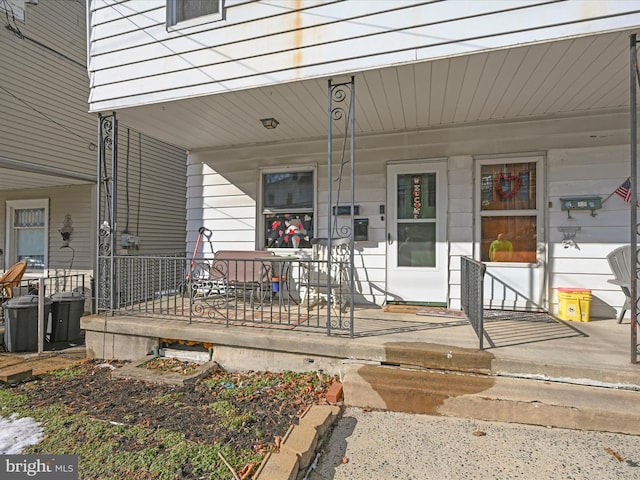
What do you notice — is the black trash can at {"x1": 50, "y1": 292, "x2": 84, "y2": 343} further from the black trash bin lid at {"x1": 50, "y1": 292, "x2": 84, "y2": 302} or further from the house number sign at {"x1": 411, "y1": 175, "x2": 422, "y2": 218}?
the house number sign at {"x1": 411, "y1": 175, "x2": 422, "y2": 218}

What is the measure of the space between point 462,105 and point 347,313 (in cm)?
272

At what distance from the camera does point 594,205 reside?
12.6ft

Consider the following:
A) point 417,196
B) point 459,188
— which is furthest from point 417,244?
point 459,188

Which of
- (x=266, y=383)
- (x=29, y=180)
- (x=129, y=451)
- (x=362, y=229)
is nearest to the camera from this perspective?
(x=129, y=451)

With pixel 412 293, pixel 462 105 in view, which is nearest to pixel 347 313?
pixel 412 293

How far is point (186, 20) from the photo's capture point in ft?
12.0

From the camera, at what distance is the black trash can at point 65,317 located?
4.87 meters

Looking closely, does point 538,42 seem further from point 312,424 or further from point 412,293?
point 312,424

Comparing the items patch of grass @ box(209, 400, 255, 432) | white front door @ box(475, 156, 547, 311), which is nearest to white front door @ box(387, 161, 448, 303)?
white front door @ box(475, 156, 547, 311)

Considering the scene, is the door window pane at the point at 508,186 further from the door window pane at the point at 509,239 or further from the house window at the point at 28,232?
the house window at the point at 28,232

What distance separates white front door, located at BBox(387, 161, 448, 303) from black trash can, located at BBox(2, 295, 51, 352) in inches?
189

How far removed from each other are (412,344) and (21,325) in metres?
5.00

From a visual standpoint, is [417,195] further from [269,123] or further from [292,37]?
[292,37]

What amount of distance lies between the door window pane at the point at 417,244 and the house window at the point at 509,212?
602 millimetres
